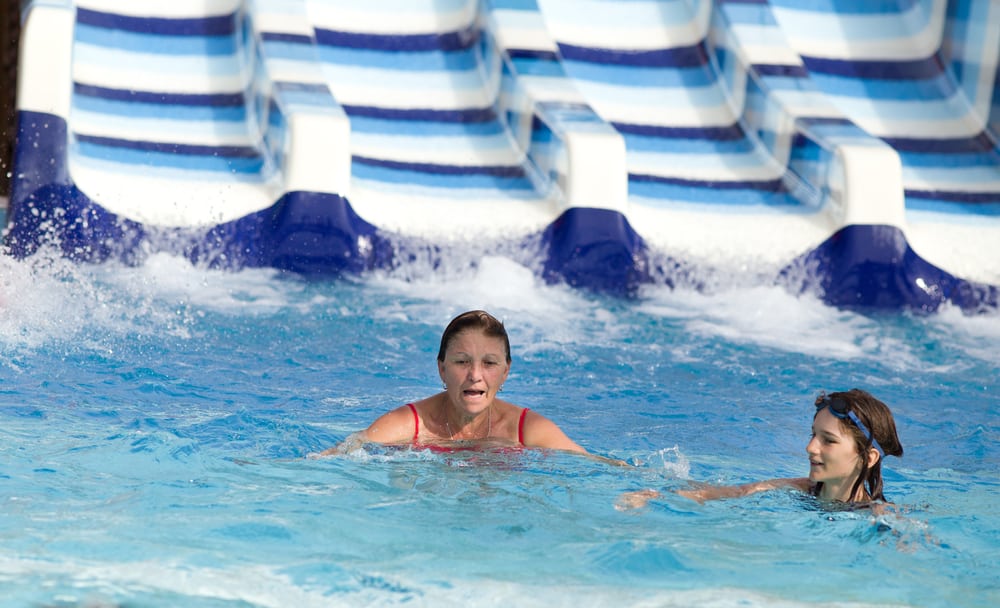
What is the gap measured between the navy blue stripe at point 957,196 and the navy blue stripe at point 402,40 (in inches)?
105

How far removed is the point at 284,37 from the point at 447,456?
13.5ft

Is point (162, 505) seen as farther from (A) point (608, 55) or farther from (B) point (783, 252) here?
(A) point (608, 55)

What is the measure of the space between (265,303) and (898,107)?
13.9 feet

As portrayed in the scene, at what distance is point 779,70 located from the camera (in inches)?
297

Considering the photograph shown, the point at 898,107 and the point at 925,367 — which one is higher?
the point at 898,107

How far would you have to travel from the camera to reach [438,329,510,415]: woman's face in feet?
11.9

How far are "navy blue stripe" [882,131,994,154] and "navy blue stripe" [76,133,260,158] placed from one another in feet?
12.0

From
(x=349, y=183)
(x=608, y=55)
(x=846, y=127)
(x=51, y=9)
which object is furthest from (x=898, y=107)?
(x=51, y=9)

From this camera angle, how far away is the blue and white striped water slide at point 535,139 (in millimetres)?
6262

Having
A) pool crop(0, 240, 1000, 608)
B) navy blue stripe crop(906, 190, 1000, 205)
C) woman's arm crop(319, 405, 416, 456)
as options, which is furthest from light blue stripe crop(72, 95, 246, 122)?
woman's arm crop(319, 405, 416, 456)

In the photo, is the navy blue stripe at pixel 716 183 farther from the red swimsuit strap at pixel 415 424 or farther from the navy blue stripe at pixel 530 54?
the red swimsuit strap at pixel 415 424

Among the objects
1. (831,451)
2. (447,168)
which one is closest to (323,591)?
(831,451)

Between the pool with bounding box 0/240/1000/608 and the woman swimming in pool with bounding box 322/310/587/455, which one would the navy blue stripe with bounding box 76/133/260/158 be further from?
the woman swimming in pool with bounding box 322/310/587/455

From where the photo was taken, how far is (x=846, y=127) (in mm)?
7082
